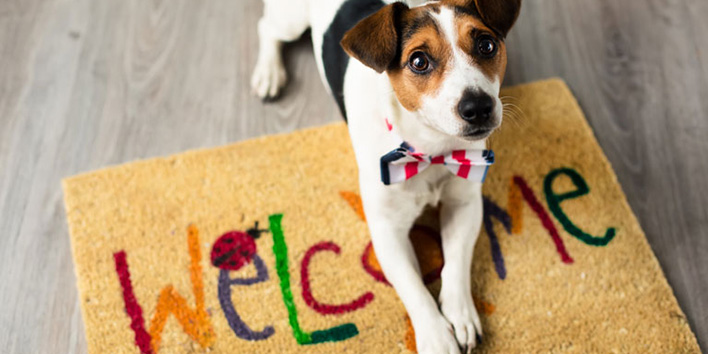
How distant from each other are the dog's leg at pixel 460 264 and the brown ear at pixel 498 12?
533 millimetres

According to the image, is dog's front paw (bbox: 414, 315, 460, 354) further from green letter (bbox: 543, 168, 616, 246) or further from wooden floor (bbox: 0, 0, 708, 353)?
wooden floor (bbox: 0, 0, 708, 353)

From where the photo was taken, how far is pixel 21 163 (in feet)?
7.25

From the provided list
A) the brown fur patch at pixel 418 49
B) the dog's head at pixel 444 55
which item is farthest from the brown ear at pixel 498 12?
the brown fur patch at pixel 418 49

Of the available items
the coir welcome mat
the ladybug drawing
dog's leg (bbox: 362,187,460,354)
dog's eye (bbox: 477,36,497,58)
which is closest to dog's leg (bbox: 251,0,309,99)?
the coir welcome mat

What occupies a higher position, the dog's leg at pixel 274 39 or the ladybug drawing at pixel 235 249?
the dog's leg at pixel 274 39

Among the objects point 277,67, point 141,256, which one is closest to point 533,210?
point 277,67

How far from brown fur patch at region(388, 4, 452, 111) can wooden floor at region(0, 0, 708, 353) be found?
2.90ft

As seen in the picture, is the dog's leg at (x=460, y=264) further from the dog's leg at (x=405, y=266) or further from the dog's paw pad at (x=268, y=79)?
the dog's paw pad at (x=268, y=79)

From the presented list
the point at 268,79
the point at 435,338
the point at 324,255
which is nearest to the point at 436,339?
the point at 435,338

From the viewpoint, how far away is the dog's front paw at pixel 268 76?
2.34m

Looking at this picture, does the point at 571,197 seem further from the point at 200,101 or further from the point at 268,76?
the point at 200,101

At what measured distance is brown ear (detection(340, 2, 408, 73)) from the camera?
55.6 inches

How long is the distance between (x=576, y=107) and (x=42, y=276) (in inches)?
77.9

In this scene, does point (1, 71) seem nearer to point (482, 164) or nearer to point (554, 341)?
point (482, 164)
